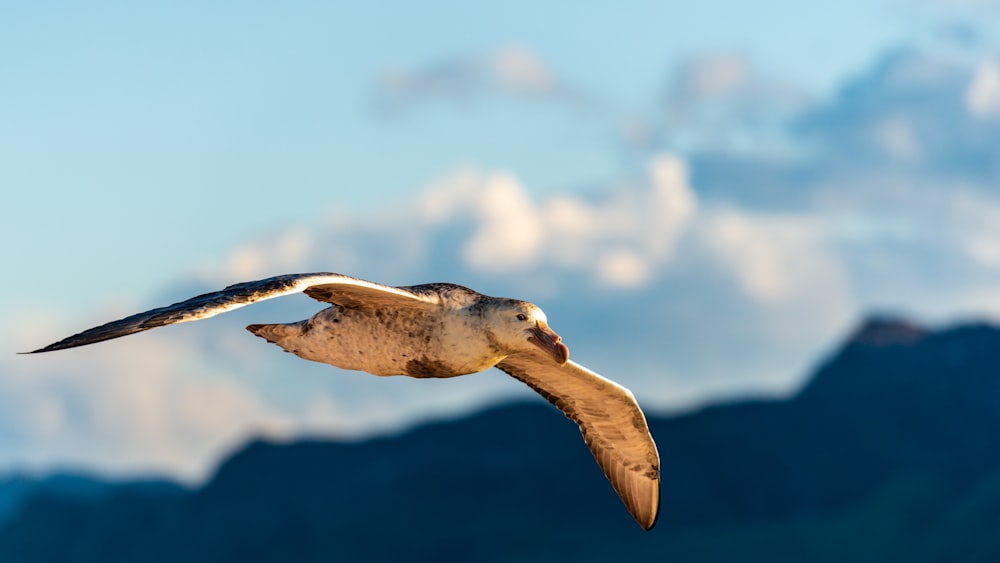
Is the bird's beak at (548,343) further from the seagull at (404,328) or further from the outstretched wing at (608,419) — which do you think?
the outstretched wing at (608,419)

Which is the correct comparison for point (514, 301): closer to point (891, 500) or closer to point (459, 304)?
point (459, 304)

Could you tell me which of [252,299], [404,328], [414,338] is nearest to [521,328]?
[414,338]

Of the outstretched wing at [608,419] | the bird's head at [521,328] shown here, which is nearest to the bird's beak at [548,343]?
the bird's head at [521,328]

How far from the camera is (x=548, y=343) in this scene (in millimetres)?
18391

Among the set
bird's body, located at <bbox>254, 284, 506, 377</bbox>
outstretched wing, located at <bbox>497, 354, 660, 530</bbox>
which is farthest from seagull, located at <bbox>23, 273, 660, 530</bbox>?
outstretched wing, located at <bbox>497, 354, 660, 530</bbox>

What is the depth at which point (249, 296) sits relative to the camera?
54.0ft

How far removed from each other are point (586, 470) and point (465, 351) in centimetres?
17555

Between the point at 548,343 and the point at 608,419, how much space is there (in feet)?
17.8

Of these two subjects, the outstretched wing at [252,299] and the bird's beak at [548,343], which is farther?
the bird's beak at [548,343]

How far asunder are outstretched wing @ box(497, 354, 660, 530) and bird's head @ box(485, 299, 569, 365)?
330 centimetres

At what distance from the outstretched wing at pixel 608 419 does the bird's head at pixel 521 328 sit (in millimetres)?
3297

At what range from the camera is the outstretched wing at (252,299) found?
15750mm

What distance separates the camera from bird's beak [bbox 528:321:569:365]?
720 inches

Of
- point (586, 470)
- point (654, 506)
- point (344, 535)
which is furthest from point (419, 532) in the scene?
point (654, 506)
